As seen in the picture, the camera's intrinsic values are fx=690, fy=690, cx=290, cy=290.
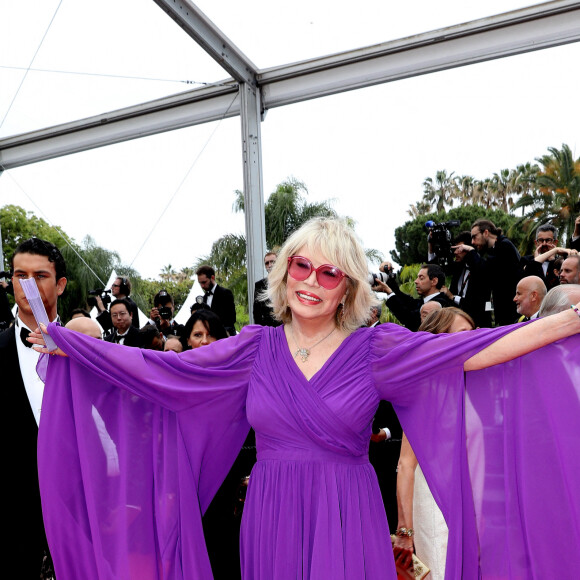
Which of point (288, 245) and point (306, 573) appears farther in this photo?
point (288, 245)

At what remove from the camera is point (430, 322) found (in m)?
3.79

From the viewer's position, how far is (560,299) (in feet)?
11.4

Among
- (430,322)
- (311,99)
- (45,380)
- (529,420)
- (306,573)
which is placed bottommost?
(306,573)

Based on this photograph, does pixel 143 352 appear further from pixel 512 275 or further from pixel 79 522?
pixel 512 275

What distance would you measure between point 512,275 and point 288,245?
4.67m

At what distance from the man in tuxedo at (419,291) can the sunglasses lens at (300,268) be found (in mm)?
3974

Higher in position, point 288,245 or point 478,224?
point 478,224

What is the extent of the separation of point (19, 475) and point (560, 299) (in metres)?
2.63

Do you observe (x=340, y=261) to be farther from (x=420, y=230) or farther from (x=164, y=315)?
(x=420, y=230)

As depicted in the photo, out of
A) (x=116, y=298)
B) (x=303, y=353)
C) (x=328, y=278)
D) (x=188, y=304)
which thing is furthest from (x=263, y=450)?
(x=188, y=304)

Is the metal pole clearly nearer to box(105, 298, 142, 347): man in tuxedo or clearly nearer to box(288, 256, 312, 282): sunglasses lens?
box(105, 298, 142, 347): man in tuxedo

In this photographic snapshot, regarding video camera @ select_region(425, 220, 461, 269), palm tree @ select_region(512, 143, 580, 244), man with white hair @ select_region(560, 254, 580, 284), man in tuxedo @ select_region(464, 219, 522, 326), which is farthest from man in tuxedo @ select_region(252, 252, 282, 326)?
palm tree @ select_region(512, 143, 580, 244)

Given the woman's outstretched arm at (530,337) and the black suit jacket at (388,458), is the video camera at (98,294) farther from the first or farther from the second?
the woman's outstretched arm at (530,337)

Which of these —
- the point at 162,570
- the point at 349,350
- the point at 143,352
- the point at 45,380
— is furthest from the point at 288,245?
the point at 162,570
